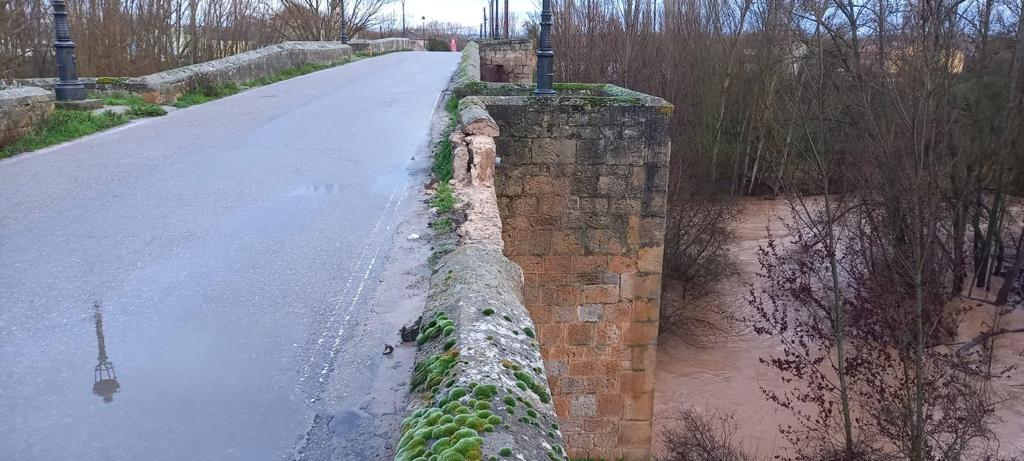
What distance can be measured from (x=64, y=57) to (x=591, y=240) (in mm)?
8870

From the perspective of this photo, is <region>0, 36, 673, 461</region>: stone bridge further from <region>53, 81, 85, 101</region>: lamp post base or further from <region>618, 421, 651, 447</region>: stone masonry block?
<region>53, 81, 85, 101</region>: lamp post base

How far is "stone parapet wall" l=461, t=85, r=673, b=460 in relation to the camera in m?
8.59

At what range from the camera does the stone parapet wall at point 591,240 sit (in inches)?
338

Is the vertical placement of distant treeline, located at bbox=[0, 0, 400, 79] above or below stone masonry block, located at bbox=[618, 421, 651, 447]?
above

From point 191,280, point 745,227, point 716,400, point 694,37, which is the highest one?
point 694,37

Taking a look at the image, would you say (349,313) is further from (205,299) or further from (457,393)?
(457,393)

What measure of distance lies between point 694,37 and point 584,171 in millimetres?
16417

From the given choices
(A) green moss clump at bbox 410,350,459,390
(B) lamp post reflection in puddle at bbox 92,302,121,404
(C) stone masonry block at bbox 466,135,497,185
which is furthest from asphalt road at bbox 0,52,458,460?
(C) stone masonry block at bbox 466,135,497,185

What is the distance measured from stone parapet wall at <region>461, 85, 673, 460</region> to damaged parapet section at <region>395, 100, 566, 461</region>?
4.59 meters

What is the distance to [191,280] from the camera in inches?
191

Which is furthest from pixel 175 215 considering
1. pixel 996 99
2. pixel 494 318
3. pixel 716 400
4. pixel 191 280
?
pixel 996 99

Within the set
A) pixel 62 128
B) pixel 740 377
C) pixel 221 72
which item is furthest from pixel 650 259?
pixel 221 72

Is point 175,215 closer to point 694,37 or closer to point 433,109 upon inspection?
point 433,109

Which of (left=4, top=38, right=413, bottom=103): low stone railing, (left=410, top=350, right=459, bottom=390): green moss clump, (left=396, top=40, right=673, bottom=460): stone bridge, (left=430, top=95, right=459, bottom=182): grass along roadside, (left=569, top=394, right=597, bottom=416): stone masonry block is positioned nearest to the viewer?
(left=410, top=350, right=459, bottom=390): green moss clump
